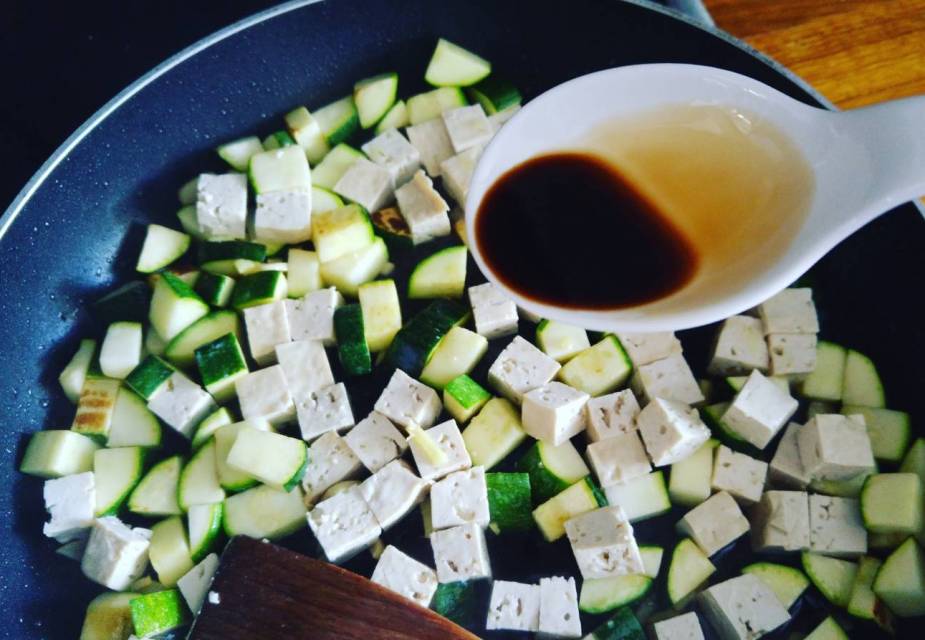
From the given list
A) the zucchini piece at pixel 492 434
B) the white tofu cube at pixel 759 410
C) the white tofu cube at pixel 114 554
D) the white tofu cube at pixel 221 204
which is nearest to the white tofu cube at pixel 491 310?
the zucchini piece at pixel 492 434

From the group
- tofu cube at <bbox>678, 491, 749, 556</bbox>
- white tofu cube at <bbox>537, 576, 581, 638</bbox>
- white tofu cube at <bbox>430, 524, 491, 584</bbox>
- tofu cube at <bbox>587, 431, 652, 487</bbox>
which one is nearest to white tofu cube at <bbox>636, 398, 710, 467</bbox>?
tofu cube at <bbox>587, 431, 652, 487</bbox>

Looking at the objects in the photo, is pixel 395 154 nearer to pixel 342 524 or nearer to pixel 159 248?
pixel 159 248

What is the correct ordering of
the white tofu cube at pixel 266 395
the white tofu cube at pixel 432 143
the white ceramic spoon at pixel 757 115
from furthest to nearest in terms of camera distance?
the white tofu cube at pixel 432 143 → the white tofu cube at pixel 266 395 → the white ceramic spoon at pixel 757 115

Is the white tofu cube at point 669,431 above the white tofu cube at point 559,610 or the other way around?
above

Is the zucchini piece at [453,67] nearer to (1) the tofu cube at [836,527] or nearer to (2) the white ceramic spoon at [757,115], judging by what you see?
(2) the white ceramic spoon at [757,115]

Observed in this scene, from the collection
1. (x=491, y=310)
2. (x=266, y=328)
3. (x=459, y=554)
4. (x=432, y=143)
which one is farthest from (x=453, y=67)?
(x=459, y=554)

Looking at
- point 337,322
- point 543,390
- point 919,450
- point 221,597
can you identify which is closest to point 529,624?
point 543,390
